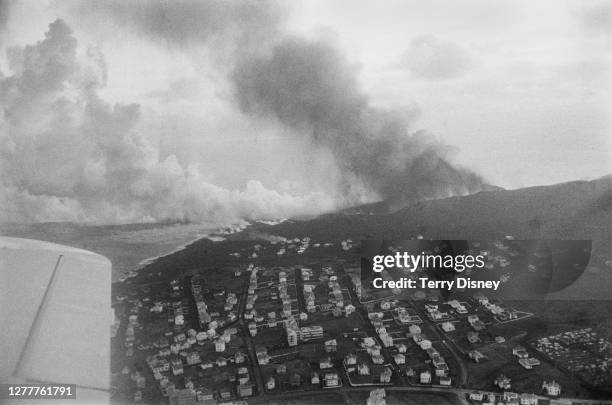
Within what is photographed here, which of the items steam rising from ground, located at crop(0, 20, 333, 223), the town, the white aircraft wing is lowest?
the town

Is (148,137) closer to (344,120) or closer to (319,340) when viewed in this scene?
(344,120)

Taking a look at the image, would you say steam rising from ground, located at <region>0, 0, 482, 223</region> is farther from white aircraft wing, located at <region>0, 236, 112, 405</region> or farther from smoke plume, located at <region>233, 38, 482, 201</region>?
white aircraft wing, located at <region>0, 236, 112, 405</region>

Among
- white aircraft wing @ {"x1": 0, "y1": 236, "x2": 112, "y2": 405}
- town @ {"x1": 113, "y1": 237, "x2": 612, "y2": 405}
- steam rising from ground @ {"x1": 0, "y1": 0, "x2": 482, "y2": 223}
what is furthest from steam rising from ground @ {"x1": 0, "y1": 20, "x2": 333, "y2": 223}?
white aircraft wing @ {"x1": 0, "y1": 236, "x2": 112, "y2": 405}

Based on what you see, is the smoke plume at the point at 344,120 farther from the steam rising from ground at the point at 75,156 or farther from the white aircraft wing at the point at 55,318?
the white aircraft wing at the point at 55,318

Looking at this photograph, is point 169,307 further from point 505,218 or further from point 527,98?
point 527,98

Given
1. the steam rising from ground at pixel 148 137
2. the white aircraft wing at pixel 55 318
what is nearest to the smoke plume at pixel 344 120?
the steam rising from ground at pixel 148 137

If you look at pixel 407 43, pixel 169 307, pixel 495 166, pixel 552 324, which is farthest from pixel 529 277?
pixel 169 307
